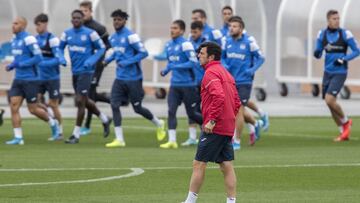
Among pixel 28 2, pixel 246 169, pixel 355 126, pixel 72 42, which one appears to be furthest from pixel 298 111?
pixel 246 169

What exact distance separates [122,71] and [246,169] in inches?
208

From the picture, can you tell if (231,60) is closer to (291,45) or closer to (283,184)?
(283,184)

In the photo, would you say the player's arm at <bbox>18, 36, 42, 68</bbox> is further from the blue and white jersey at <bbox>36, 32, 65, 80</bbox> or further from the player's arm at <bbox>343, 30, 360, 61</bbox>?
the player's arm at <bbox>343, 30, 360, 61</bbox>

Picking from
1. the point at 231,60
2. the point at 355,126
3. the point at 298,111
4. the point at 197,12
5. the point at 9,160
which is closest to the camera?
the point at 9,160

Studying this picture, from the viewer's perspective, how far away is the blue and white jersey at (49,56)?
23734mm

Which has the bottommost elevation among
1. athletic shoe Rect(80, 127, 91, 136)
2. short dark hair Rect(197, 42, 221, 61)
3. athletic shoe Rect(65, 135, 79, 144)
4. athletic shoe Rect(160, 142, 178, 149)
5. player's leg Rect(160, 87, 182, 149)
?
athletic shoe Rect(80, 127, 91, 136)

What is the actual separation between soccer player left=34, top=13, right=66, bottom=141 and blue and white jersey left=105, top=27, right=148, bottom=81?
5.95 feet

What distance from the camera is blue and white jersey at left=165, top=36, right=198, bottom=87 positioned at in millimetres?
21703

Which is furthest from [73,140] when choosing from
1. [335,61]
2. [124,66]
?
[335,61]

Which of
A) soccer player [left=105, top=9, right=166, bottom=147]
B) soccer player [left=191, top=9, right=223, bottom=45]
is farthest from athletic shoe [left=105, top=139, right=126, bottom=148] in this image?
soccer player [left=191, top=9, right=223, bottom=45]

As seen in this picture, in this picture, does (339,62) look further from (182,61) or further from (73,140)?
(73,140)

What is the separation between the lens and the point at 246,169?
17.5 metres

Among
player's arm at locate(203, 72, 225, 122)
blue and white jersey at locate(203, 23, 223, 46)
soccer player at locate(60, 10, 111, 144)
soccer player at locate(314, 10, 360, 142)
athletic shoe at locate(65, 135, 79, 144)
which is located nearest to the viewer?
player's arm at locate(203, 72, 225, 122)

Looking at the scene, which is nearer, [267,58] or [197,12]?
[197,12]
